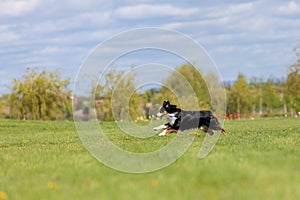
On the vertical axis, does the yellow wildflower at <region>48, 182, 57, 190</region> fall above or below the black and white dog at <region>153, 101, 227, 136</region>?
below

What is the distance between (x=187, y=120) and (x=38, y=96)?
30.7m

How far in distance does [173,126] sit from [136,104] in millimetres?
16526

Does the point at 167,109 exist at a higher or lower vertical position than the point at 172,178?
higher

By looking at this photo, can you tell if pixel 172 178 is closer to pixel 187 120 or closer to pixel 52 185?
pixel 52 185

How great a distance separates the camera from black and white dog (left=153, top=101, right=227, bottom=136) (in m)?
14.4

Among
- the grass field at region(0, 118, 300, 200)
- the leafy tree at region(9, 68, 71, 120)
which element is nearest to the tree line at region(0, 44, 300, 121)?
the leafy tree at region(9, 68, 71, 120)

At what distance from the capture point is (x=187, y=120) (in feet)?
47.6

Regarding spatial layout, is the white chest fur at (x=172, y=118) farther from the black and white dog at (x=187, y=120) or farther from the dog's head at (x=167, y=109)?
the dog's head at (x=167, y=109)

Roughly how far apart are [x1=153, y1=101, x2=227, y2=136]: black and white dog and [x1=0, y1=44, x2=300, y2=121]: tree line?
0.89m

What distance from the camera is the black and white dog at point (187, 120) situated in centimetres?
1445

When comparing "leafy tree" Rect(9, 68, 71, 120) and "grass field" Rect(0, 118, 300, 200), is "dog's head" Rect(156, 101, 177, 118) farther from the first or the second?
"leafy tree" Rect(9, 68, 71, 120)

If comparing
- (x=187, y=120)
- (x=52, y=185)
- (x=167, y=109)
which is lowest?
(x=52, y=185)

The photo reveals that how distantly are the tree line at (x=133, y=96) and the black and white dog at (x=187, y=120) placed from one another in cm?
89

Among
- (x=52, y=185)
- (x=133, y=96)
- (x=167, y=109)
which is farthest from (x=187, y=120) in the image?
(x=133, y=96)
